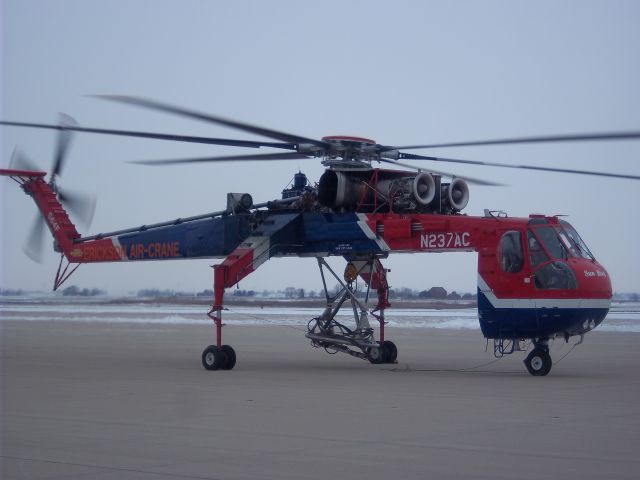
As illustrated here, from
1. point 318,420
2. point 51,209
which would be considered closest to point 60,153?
point 51,209

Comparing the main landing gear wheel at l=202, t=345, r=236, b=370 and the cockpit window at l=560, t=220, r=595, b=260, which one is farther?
the main landing gear wheel at l=202, t=345, r=236, b=370

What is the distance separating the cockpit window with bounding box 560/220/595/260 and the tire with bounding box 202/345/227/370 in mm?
7194

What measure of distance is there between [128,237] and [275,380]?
8.64 meters

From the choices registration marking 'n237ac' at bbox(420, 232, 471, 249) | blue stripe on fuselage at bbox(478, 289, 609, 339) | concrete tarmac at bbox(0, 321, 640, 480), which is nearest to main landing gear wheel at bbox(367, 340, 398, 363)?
concrete tarmac at bbox(0, 321, 640, 480)

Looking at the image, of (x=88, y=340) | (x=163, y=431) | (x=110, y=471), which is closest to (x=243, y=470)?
(x=110, y=471)

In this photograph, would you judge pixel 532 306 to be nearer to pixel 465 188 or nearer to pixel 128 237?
pixel 465 188

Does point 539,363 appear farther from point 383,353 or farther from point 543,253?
point 383,353

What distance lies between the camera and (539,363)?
60.2 feet

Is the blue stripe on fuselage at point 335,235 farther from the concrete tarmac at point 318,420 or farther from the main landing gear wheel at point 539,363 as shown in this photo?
the main landing gear wheel at point 539,363

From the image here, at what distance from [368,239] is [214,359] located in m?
3.99

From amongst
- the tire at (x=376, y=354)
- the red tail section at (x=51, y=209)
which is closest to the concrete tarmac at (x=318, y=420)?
the tire at (x=376, y=354)

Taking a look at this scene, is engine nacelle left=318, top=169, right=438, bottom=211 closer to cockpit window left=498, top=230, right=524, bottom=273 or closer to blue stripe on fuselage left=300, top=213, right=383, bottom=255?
blue stripe on fuselage left=300, top=213, right=383, bottom=255

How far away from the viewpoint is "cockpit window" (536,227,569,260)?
1836 cm

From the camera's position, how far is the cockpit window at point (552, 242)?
18359 mm
